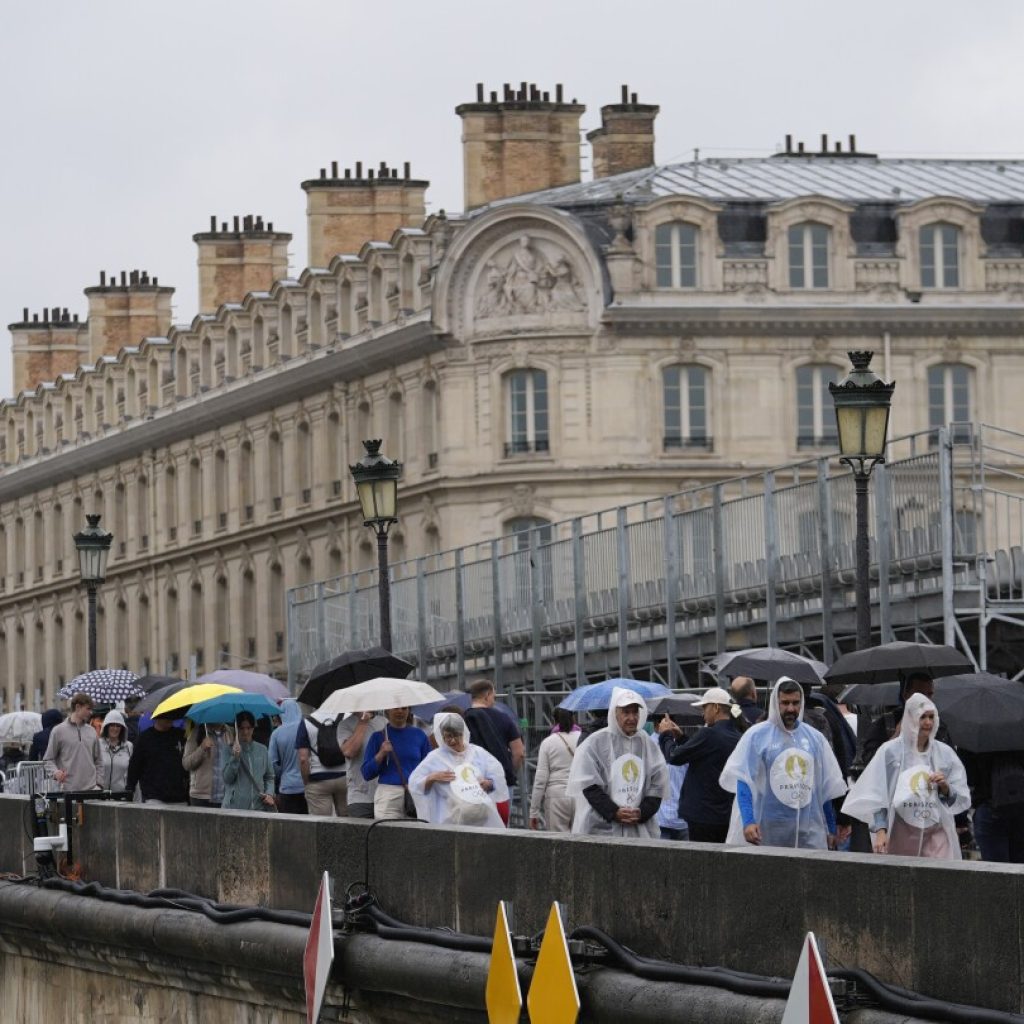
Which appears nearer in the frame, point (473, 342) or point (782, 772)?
point (782, 772)

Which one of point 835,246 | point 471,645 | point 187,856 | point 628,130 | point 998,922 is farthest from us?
point 628,130

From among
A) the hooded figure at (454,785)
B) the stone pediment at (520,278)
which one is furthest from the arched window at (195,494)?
the hooded figure at (454,785)

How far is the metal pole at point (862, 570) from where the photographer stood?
79.3 feet

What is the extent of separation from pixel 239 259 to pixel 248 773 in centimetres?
6572

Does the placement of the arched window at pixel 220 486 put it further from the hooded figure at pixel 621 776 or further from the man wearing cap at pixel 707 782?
the hooded figure at pixel 621 776

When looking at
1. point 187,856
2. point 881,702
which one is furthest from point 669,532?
point 187,856

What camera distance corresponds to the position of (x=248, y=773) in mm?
21641

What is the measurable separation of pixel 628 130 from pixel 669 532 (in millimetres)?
40464

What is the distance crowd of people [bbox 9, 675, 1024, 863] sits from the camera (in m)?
16.2

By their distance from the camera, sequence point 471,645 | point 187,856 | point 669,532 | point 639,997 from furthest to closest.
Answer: point 471,645 < point 669,532 < point 187,856 < point 639,997

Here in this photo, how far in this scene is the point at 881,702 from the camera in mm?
22359

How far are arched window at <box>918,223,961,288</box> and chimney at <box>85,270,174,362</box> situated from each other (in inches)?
1253

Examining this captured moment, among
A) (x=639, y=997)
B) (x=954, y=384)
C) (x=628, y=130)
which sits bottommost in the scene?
(x=639, y=997)

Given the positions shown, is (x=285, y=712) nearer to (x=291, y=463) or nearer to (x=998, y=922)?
(x=998, y=922)
